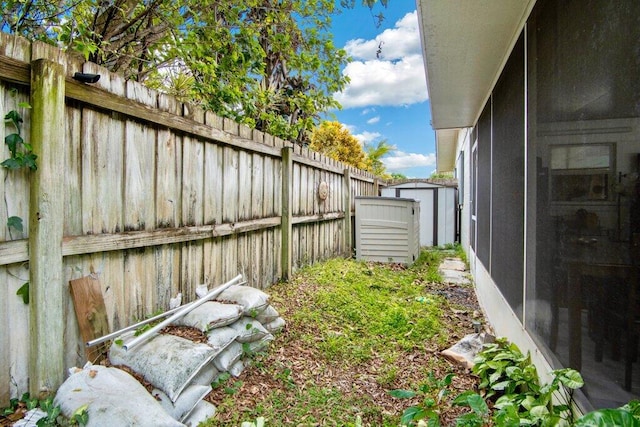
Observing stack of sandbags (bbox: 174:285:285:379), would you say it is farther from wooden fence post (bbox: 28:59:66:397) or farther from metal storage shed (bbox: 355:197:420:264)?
metal storage shed (bbox: 355:197:420:264)

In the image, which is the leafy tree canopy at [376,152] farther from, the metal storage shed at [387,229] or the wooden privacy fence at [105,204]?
the wooden privacy fence at [105,204]

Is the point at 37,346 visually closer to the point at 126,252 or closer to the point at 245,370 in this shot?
the point at 126,252

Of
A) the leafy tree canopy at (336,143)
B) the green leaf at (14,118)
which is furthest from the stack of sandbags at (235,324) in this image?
the leafy tree canopy at (336,143)

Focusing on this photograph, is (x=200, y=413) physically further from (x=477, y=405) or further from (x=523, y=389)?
(x=523, y=389)

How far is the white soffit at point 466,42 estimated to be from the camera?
7.43ft

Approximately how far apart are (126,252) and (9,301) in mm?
655

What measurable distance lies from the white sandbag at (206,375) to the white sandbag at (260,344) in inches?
14.9

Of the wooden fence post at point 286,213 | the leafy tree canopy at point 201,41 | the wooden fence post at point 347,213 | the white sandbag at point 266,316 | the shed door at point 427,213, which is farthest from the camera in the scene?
the shed door at point 427,213

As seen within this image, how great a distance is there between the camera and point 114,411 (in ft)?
5.00

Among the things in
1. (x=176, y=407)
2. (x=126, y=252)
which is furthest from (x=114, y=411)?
(x=126, y=252)

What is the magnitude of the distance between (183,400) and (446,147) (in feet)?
35.0

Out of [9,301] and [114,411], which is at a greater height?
[9,301]

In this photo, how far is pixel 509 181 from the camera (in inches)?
109

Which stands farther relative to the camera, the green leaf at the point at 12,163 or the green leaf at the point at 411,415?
the green leaf at the point at 411,415
